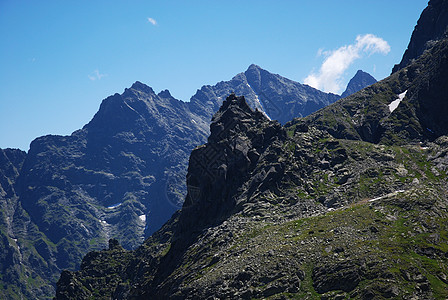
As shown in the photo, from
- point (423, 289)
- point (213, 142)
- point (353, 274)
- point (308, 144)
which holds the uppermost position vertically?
point (213, 142)

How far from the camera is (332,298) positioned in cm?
9331

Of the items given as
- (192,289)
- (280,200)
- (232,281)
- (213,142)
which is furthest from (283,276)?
(213,142)

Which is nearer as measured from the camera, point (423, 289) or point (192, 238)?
point (423, 289)

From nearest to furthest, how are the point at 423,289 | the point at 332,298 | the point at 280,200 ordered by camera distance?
the point at 423,289, the point at 332,298, the point at 280,200

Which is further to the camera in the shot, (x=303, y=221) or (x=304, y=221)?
(x=303, y=221)

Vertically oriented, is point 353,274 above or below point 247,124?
below

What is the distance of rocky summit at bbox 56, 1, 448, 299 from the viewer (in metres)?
98.2

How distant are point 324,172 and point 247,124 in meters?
41.8

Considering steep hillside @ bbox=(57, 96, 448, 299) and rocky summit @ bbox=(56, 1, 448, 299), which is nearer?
rocky summit @ bbox=(56, 1, 448, 299)

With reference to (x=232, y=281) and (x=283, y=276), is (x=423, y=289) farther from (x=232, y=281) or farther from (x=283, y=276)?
(x=232, y=281)

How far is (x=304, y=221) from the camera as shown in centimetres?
13588

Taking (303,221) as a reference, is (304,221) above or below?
below

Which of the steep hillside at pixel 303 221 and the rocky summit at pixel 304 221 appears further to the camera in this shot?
the steep hillside at pixel 303 221

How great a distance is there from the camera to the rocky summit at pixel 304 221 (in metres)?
98.2
